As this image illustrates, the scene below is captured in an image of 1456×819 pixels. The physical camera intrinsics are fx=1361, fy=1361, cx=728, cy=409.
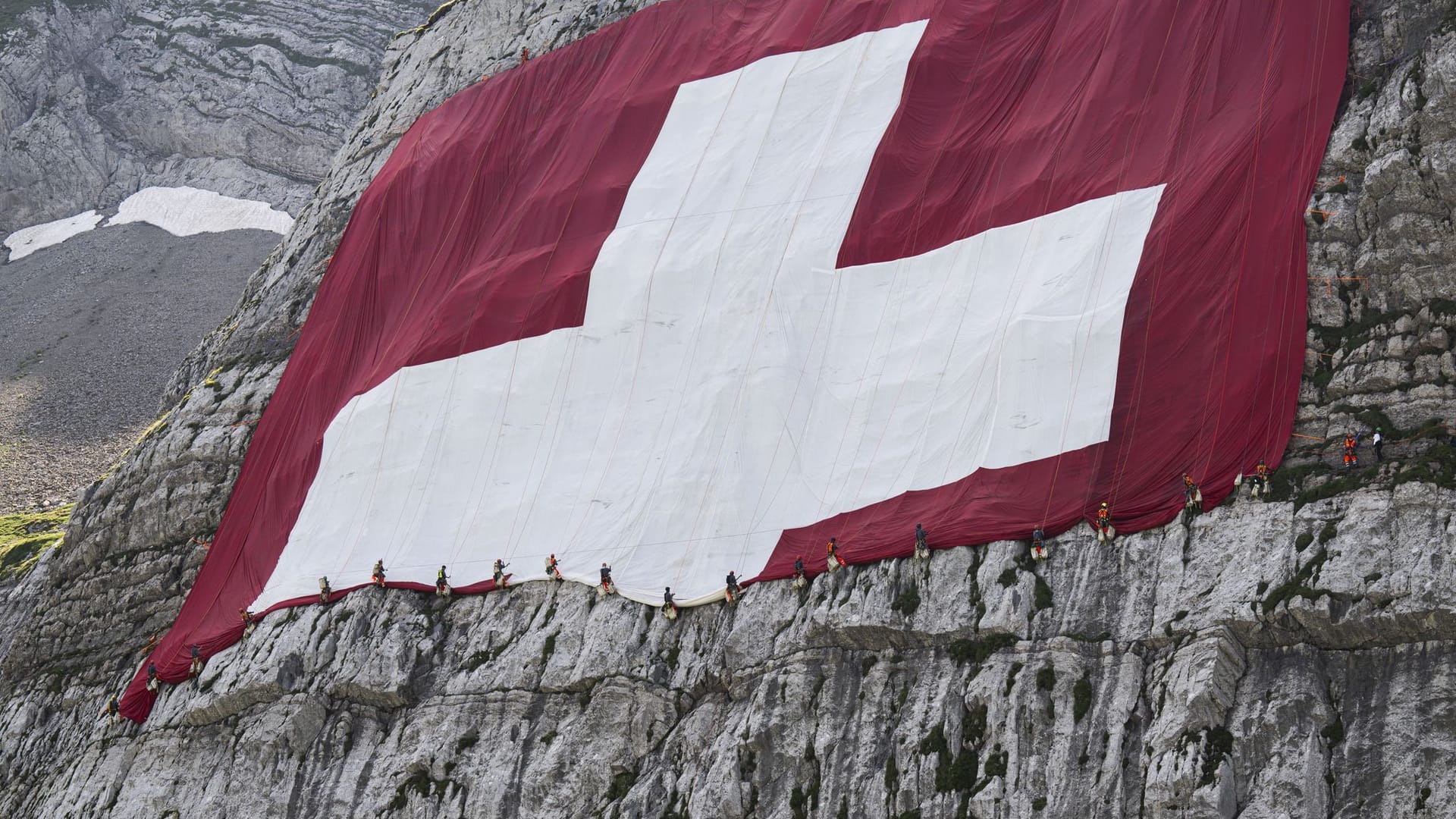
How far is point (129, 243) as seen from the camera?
4210 inches

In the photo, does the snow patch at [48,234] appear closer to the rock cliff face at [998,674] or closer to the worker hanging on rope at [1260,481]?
the rock cliff face at [998,674]

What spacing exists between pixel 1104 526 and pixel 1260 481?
135 inches

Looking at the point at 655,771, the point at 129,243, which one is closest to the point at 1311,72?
the point at 655,771

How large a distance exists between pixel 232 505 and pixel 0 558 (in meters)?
22.8

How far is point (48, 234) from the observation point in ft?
364

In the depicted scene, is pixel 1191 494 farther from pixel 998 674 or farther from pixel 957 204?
pixel 957 204

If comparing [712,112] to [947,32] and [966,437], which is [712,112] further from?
[966,437]

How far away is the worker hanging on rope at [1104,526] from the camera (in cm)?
3038

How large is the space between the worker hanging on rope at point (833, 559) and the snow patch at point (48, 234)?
9522 cm

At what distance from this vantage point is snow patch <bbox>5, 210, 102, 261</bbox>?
10900 cm

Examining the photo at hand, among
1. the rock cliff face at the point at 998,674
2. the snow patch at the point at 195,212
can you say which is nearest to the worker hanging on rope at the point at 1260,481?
the rock cliff face at the point at 998,674

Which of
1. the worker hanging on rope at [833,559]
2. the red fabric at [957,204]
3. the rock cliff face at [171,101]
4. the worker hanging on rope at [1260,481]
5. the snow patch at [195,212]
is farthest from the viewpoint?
the rock cliff face at [171,101]

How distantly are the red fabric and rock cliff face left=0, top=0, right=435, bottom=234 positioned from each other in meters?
63.7

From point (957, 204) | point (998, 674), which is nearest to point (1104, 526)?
point (998, 674)
